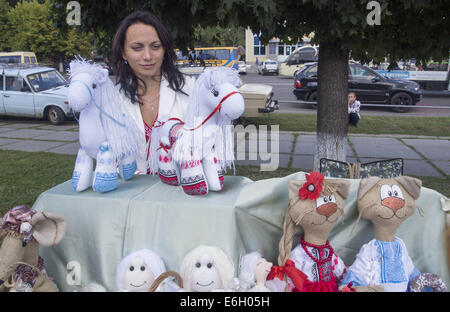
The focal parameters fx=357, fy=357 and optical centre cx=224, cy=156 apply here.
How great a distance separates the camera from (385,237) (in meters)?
2.13

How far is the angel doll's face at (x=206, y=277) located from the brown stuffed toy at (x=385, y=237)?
799 millimetres

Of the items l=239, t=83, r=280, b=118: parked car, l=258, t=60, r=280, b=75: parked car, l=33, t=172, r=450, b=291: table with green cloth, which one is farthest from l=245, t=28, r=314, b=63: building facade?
l=33, t=172, r=450, b=291: table with green cloth

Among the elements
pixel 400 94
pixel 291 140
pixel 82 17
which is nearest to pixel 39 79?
pixel 291 140

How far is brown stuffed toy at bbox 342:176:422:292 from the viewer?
2061 mm

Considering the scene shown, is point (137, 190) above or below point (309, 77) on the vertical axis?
below

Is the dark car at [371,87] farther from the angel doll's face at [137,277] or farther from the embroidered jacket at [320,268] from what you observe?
the angel doll's face at [137,277]

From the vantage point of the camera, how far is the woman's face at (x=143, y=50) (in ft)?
7.82

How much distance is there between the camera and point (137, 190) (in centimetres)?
243

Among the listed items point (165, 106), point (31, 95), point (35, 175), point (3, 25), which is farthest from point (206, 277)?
point (3, 25)

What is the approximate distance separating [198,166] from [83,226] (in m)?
0.85

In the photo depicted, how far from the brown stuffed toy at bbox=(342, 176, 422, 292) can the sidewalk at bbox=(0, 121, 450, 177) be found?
3394mm

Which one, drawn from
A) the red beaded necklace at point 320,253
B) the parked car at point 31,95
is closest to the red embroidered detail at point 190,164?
the red beaded necklace at point 320,253
